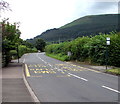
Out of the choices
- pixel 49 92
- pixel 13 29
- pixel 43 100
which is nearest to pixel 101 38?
pixel 13 29

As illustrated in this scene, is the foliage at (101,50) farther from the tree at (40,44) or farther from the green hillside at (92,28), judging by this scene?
the tree at (40,44)

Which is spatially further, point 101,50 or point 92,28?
point 92,28

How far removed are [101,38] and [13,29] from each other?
35.7 ft

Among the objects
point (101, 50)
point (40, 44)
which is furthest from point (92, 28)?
point (101, 50)

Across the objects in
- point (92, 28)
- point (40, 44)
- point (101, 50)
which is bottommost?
point (101, 50)

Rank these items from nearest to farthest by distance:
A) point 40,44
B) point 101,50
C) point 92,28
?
point 101,50
point 92,28
point 40,44

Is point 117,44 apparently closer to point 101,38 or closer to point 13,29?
point 101,38

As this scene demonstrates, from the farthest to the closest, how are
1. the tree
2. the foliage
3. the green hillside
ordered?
1. the tree
2. the green hillside
3. the foliage

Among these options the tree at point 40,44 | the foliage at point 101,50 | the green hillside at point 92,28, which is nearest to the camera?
the foliage at point 101,50

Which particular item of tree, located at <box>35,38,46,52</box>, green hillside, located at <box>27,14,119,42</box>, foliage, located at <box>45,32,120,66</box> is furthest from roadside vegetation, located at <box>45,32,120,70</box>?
tree, located at <box>35,38,46,52</box>

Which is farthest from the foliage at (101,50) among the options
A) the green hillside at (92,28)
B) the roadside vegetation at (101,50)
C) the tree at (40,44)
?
the tree at (40,44)

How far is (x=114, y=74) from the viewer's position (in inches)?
666

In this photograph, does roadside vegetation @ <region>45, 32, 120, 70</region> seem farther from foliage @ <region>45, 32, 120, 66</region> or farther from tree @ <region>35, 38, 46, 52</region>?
tree @ <region>35, 38, 46, 52</region>

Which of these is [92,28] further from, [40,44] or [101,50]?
[101,50]
